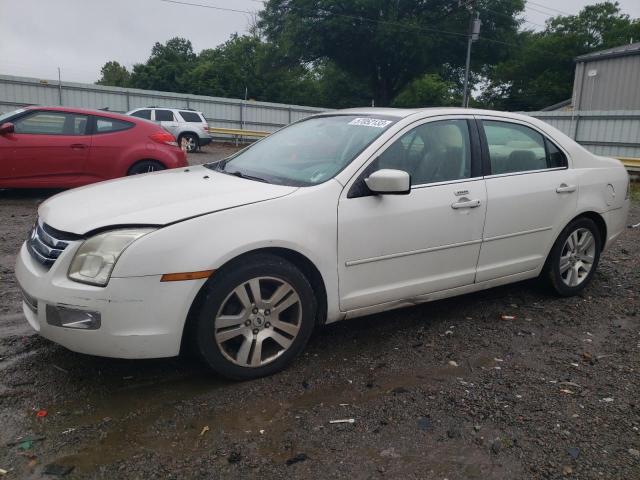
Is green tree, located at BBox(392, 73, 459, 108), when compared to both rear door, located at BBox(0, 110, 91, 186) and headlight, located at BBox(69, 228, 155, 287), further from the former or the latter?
headlight, located at BBox(69, 228, 155, 287)

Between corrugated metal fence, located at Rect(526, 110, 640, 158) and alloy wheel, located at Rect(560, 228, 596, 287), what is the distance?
43.3 feet

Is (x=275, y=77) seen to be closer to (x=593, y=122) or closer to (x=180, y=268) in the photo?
(x=593, y=122)

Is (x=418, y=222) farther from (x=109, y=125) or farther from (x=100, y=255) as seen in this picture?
(x=109, y=125)

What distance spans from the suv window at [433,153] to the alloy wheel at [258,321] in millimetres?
1039

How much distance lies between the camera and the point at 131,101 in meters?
24.0

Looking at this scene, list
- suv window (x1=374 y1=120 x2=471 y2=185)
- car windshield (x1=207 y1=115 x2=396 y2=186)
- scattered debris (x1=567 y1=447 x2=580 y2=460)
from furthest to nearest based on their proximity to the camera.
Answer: suv window (x1=374 y1=120 x2=471 y2=185)
car windshield (x1=207 y1=115 x2=396 y2=186)
scattered debris (x1=567 y1=447 x2=580 y2=460)

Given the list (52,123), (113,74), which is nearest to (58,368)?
(52,123)

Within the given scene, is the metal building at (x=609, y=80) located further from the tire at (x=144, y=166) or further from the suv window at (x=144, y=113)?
the tire at (x=144, y=166)

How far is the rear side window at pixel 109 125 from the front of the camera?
8508mm

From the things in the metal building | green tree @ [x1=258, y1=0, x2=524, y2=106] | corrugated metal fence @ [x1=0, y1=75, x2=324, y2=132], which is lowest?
corrugated metal fence @ [x1=0, y1=75, x2=324, y2=132]

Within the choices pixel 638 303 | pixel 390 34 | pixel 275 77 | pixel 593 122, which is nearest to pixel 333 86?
pixel 275 77

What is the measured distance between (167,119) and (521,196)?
58.0ft

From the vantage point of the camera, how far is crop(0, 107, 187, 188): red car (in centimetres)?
797

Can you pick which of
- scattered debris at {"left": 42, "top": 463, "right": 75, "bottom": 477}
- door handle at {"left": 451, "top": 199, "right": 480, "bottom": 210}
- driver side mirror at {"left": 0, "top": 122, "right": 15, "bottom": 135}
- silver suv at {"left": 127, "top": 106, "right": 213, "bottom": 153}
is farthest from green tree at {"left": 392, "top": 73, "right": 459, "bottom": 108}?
scattered debris at {"left": 42, "top": 463, "right": 75, "bottom": 477}
